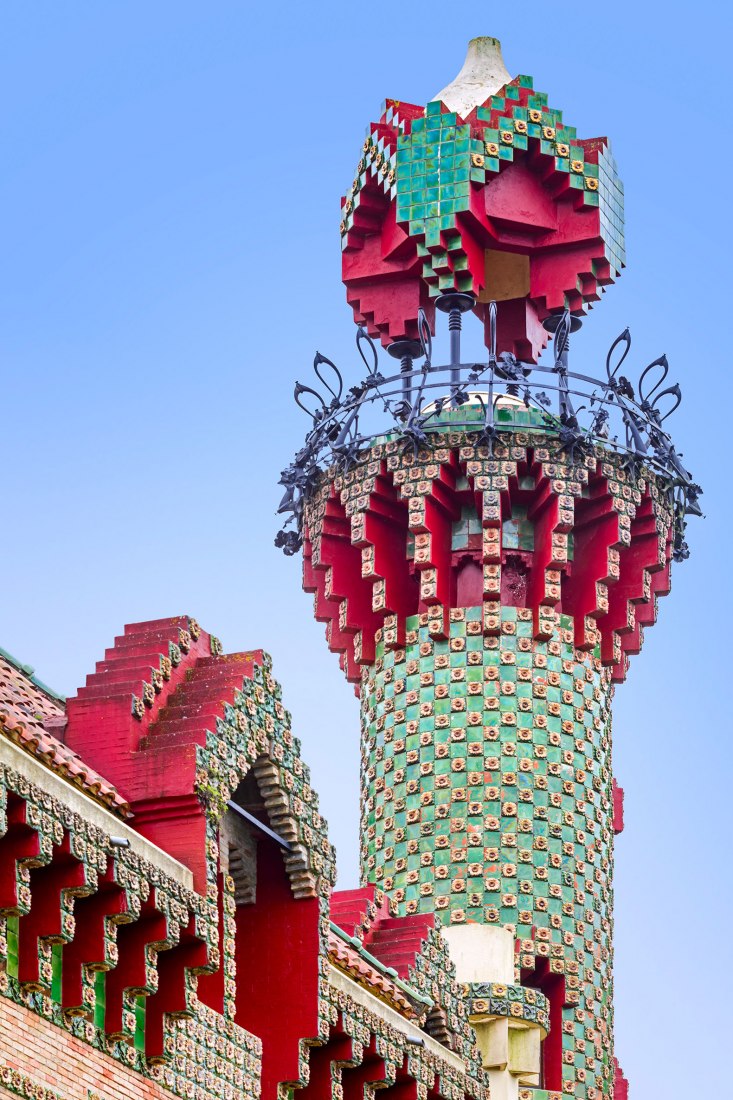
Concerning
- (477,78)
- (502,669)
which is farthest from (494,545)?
(477,78)

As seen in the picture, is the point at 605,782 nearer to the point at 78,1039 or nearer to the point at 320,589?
the point at 320,589

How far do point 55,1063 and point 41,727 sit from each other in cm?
402

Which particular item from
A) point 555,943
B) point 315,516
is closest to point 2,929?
point 555,943

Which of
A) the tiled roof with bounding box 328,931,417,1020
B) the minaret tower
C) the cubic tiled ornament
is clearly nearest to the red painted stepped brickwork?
the cubic tiled ornament

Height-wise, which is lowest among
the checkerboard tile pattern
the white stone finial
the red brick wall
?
the red brick wall

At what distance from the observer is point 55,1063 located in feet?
96.0

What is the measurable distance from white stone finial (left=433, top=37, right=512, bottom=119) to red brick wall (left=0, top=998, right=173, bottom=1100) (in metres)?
24.2

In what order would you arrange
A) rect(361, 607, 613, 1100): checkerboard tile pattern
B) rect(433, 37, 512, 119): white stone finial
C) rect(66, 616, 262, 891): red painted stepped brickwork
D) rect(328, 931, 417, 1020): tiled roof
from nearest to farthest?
rect(66, 616, 262, 891): red painted stepped brickwork, rect(328, 931, 417, 1020): tiled roof, rect(361, 607, 613, 1100): checkerboard tile pattern, rect(433, 37, 512, 119): white stone finial

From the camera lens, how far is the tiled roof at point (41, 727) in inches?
1188

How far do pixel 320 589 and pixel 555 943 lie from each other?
7236 millimetres

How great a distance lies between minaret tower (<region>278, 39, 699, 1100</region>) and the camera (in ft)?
153

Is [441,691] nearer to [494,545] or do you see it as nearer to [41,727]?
[494,545]

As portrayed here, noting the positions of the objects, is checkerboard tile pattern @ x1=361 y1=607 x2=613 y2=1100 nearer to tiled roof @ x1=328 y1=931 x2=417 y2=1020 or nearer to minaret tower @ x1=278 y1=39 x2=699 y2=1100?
minaret tower @ x1=278 y1=39 x2=699 y2=1100

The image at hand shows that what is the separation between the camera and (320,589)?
50.7 metres
